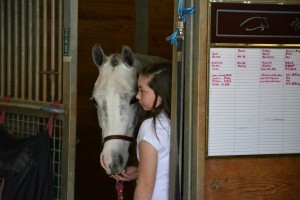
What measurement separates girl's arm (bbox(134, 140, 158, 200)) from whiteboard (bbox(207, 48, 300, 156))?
0.81 ft

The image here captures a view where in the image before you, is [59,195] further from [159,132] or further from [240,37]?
[240,37]

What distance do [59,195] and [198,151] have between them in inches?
40.1

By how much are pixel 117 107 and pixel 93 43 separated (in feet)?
5.06

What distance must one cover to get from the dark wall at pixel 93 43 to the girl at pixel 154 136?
1724mm

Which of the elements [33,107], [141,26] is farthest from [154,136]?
[141,26]

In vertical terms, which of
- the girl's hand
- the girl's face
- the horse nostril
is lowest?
the girl's hand

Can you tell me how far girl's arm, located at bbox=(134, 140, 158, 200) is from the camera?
2.28 m

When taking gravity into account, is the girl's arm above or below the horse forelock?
below

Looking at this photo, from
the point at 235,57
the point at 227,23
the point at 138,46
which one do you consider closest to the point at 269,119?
the point at 235,57

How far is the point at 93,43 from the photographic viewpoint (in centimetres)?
417

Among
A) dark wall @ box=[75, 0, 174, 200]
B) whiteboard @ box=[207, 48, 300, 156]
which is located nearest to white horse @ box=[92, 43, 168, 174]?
whiteboard @ box=[207, 48, 300, 156]

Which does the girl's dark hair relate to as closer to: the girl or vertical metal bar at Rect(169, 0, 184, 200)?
the girl

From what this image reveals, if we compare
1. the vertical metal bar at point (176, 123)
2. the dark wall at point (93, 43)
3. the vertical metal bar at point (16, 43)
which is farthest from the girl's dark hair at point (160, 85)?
the dark wall at point (93, 43)

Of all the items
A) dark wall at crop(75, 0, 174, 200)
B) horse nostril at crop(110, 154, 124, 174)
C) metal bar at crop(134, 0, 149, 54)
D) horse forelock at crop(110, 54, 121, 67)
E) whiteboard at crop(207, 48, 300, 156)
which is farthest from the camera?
metal bar at crop(134, 0, 149, 54)
